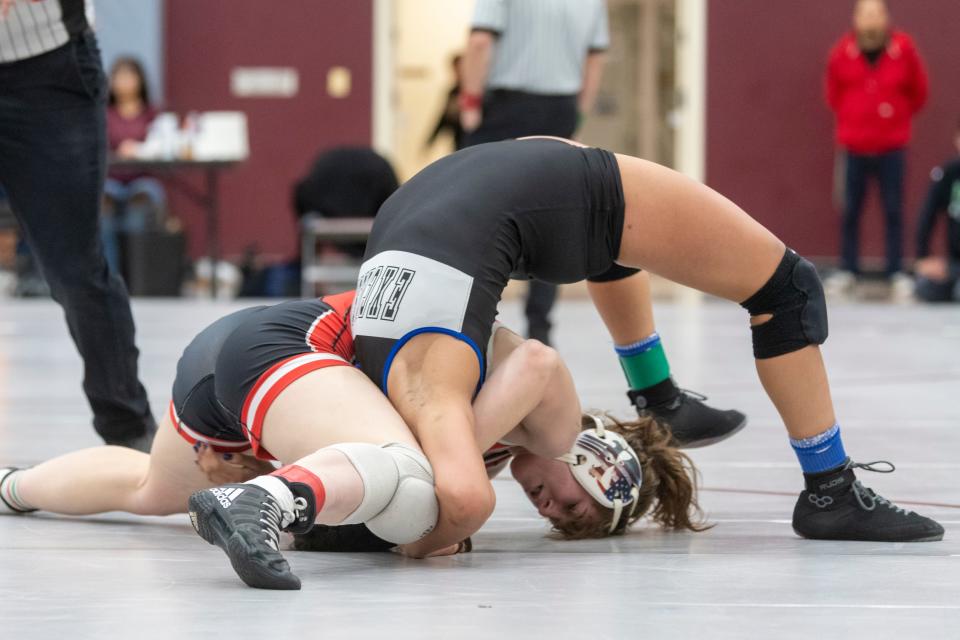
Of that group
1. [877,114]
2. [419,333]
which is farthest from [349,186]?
[419,333]

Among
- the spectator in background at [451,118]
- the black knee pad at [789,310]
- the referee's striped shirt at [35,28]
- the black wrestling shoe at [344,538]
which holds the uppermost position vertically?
the referee's striped shirt at [35,28]

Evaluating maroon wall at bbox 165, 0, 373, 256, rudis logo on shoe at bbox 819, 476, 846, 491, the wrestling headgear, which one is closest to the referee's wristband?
the wrestling headgear

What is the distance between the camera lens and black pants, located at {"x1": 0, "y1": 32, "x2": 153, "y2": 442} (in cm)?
312

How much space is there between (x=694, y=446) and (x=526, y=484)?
77 cm

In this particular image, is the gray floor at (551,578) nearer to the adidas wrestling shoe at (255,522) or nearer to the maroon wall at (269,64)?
the adidas wrestling shoe at (255,522)

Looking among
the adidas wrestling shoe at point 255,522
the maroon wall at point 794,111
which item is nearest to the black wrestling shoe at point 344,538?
the adidas wrestling shoe at point 255,522

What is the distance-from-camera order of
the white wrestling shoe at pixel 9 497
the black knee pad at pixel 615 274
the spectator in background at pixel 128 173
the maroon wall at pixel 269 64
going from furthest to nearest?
the maroon wall at pixel 269 64 → the spectator in background at pixel 128 173 → the black knee pad at pixel 615 274 → the white wrestling shoe at pixel 9 497

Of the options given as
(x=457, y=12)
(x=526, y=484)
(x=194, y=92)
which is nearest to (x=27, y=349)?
(x=526, y=484)

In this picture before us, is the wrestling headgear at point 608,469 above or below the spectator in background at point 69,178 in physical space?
below

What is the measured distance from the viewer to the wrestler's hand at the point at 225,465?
2.48m

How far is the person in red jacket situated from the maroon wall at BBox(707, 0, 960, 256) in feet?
4.64

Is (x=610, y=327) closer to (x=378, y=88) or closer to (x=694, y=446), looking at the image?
(x=694, y=446)

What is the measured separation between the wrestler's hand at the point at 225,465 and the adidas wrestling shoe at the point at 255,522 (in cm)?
48

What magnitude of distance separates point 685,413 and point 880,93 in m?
7.78
